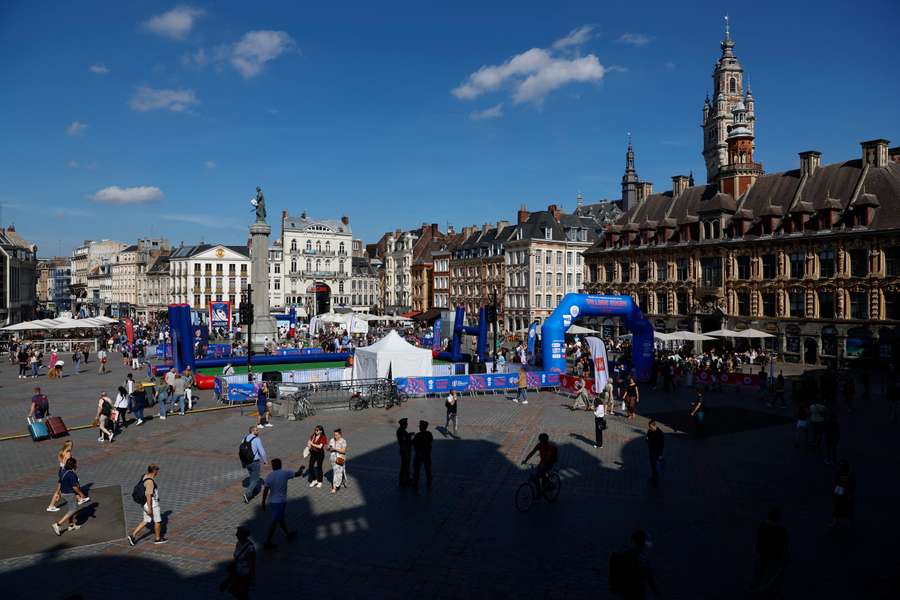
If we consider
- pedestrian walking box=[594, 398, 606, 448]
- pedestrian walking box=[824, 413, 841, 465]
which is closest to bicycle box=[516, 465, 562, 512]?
pedestrian walking box=[594, 398, 606, 448]

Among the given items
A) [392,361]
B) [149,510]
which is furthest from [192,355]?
[149,510]

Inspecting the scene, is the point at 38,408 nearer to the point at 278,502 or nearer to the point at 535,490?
the point at 278,502

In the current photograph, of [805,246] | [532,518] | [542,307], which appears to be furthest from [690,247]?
[532,518]

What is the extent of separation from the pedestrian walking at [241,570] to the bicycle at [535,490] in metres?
6.09

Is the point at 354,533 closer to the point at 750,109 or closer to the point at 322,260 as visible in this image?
the point at 322,260

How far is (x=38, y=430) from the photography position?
744 inches

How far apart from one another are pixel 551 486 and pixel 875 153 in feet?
126

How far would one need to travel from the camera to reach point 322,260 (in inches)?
3541

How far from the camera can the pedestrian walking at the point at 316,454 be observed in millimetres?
14352

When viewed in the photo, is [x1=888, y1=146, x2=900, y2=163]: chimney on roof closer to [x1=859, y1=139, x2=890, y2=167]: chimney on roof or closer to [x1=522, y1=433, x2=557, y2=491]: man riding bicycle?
[x1=859, y1=139, x2=890, y2=167]: chimney on roof

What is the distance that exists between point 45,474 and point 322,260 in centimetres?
7558

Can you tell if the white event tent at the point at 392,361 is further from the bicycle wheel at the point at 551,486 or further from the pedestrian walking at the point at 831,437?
the pedestrian walking at the point at 831,437

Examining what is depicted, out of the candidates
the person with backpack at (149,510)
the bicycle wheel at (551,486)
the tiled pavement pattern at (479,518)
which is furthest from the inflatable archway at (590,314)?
the person with backpack at (149,510)

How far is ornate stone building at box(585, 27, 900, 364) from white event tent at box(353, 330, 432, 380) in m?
27.2
